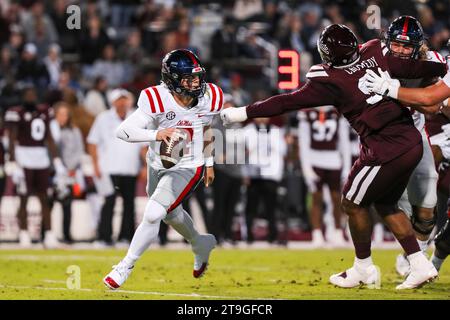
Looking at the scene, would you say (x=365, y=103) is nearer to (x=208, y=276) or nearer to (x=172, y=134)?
(x=172, y=134)

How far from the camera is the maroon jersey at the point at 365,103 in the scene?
7801 mm

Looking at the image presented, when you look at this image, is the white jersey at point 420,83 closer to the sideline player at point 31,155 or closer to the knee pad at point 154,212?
the knee pad at point 154,212

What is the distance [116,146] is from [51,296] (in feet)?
17.1

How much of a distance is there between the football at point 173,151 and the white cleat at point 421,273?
186 centimetres

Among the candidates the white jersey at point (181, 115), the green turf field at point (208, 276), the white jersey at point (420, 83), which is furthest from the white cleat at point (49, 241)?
the white jersey at point (420, 83)

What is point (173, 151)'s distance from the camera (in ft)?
27.0

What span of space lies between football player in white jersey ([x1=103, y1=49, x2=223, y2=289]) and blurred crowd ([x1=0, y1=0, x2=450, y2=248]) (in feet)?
16.4

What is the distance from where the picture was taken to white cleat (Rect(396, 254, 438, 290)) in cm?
784

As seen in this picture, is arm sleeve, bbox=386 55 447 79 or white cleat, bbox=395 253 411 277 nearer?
arm sleeve, bbox=386 55 447 79

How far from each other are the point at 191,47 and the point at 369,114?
336 inches

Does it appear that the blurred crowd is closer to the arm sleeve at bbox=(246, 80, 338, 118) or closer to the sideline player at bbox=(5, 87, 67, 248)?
the sideline player at bbox=(5, 87, 67, 248)

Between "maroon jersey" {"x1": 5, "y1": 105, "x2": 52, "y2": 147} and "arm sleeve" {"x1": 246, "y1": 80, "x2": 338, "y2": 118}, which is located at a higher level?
"arm sleeve" {"x1": 246, "y1": 80, "x2": 338, "y2": 118}

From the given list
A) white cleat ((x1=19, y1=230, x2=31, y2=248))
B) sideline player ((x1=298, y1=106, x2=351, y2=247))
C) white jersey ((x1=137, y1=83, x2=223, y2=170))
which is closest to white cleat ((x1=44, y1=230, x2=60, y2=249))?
white cleat ((x1=19, y1=230, x2=31, y2=248))
